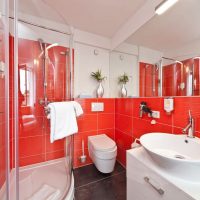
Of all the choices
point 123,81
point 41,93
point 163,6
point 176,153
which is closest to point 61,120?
point 41,93

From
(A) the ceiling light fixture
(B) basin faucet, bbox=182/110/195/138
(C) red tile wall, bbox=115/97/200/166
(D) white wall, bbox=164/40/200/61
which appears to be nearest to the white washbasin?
(B) basin faucet, bbox=182/110/195/138

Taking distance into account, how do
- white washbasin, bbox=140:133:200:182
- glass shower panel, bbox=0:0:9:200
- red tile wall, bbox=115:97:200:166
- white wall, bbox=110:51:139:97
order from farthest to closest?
white wall, bbox=110:51:139:97 → red tile wall, bbox=115:97:200:166 → glass shower panel, bbox=0:0:9:200 → white washbasin, bbox=140:133:200:182

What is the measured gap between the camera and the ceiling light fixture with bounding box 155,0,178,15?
120 centimetres

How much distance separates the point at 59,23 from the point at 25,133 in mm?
1506

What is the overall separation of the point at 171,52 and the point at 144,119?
0.82m

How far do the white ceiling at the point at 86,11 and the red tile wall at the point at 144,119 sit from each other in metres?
1.21

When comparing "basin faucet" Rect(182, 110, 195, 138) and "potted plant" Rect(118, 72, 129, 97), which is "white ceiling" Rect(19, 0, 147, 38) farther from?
"basin faucet" Rect(182, 110, 195, 138)

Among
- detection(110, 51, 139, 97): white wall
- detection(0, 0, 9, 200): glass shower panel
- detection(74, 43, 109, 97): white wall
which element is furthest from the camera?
detection(74, 43, 109, 97): white wall

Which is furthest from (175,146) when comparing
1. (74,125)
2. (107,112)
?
(107,112)

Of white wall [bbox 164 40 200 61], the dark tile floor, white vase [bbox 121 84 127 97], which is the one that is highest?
white wall [bbox 164 40 200 61]

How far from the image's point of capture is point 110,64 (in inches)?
88.4

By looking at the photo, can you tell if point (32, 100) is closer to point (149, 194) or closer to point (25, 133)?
point (25, 133)

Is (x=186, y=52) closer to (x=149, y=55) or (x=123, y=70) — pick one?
(x=149, y=55)

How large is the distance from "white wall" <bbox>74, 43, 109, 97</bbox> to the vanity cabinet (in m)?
1.37
